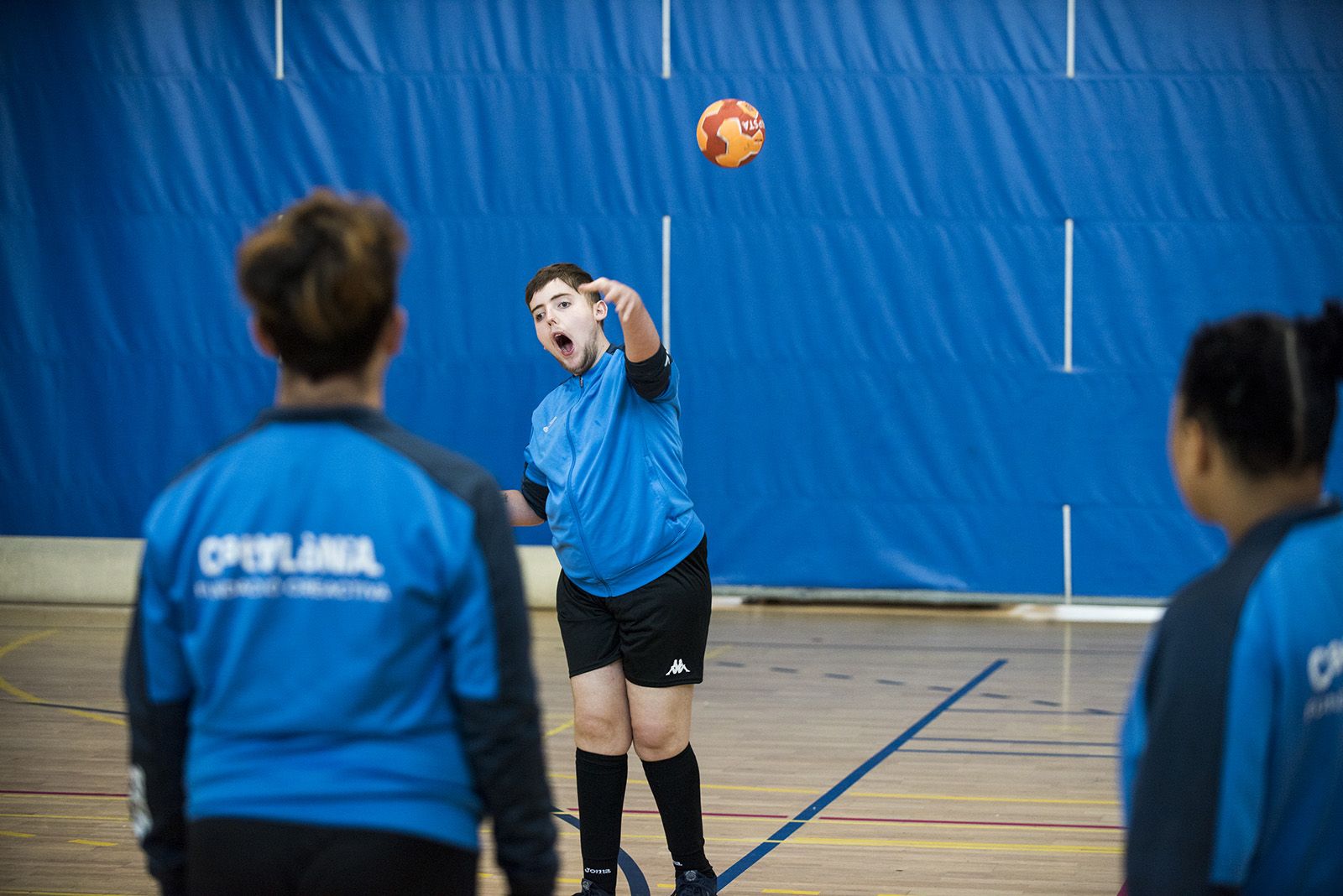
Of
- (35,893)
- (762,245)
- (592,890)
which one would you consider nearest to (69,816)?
(35,893)

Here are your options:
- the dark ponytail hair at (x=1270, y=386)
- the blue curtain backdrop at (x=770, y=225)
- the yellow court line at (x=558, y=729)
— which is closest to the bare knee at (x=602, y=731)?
the dark ponytail hair at (x=1270, y=386)

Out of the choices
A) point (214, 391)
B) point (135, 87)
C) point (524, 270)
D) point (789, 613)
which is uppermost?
point (135, 87)

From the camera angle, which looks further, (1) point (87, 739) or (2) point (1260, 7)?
(2) point (1260, 7)

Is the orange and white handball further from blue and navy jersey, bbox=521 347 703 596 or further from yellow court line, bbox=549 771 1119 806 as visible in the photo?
blue and navy jersey, bbox=521 347 703 596

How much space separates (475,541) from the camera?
1755 millimetres

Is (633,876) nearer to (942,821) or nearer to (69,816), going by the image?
(942,821)

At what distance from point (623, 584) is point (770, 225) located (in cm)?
683

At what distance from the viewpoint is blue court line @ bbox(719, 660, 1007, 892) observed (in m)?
4.39

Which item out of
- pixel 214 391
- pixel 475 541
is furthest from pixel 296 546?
pixel 214 391

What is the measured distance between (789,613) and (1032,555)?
1.67m

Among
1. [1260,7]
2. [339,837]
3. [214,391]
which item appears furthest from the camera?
[214,391]

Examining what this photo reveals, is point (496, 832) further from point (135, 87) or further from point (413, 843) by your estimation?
point (135, 87)

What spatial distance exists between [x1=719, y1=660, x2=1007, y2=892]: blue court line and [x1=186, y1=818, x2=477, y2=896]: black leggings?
255 centimetres

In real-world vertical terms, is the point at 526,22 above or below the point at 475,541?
above
